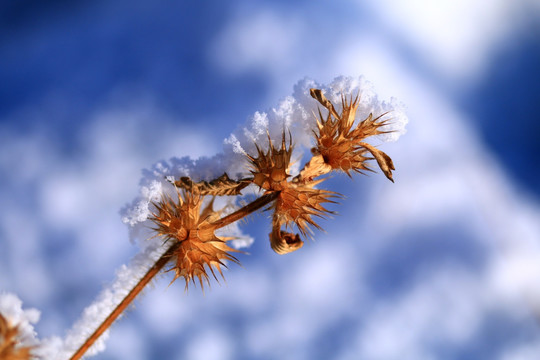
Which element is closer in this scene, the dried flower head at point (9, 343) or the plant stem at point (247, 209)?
the dried flower head at point (9, 343)

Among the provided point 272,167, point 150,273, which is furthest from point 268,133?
point 150,273

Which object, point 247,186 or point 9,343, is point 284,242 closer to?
point 247,186

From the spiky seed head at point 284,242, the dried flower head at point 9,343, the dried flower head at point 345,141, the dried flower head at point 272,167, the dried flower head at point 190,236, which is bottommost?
the dried flower head at point 9,343

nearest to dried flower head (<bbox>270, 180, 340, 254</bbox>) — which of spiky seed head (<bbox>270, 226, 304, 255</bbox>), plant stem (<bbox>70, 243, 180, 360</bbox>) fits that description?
spiky seed head (<bbox>270, 226, 304, 255</bbox>)

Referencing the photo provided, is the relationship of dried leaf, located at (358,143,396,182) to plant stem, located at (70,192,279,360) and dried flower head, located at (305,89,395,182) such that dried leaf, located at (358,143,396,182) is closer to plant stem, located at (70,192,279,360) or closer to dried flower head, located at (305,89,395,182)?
dried flower head, located at (305,89,395,182)

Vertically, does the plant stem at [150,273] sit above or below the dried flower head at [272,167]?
Answer: below

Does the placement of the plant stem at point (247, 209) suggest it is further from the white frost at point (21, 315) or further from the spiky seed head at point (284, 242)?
the white frost at point (21, 315)

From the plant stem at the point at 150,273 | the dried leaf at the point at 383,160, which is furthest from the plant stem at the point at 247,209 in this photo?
the dried leaf at the point at 383,160

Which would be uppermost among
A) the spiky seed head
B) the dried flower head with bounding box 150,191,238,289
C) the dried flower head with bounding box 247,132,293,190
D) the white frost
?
the dried flower head with bounding box 247,132,293,190
